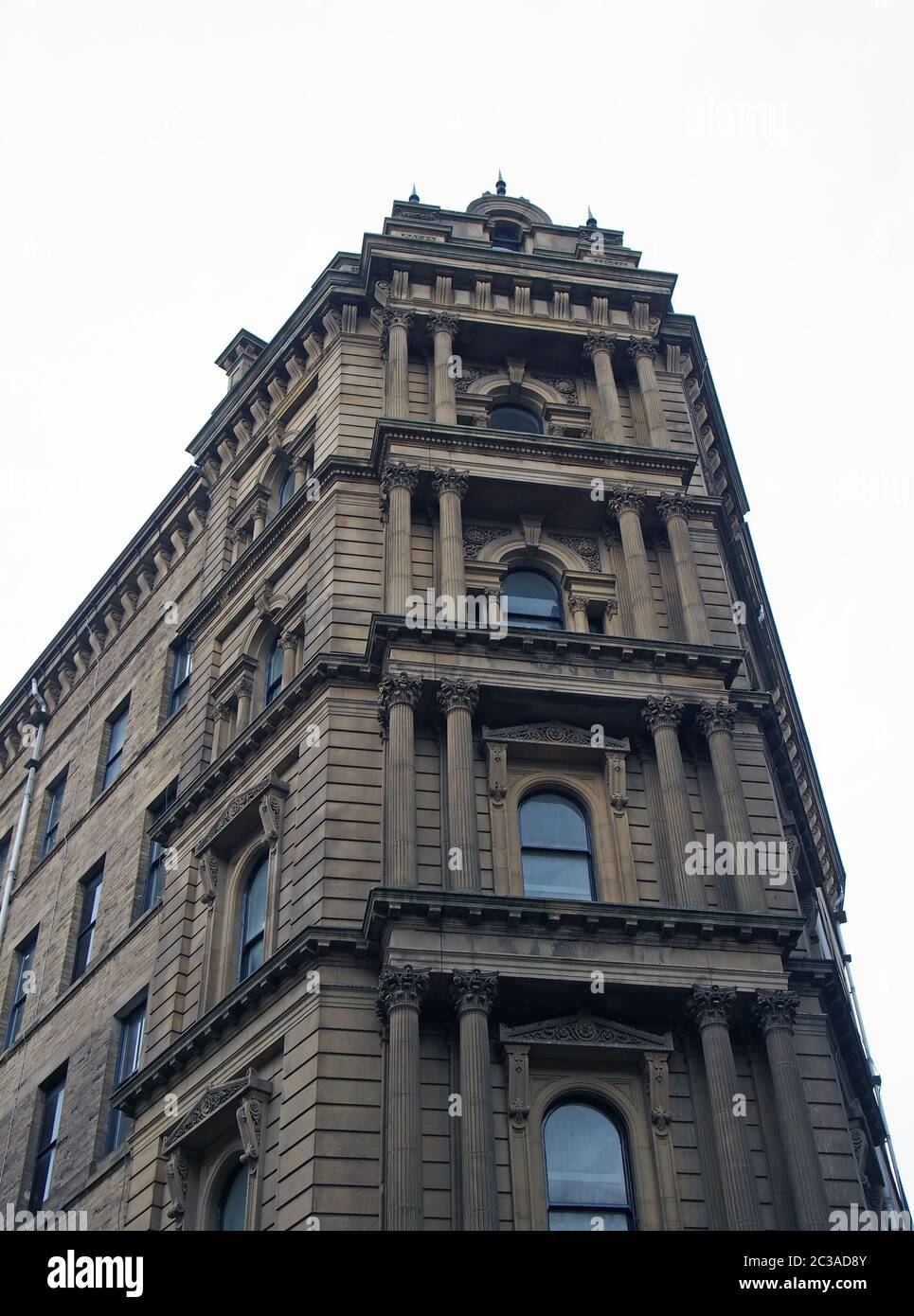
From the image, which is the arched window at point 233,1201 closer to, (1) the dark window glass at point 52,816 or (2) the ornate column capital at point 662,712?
(2) the ornate column capital at point 662,712

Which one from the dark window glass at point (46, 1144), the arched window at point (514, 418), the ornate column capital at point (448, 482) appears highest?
the arched window at point (514, 418)

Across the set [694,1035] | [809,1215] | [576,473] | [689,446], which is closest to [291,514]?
[576,473]

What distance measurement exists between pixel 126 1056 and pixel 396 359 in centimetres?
1475

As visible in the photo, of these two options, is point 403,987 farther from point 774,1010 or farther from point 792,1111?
point 792,1111

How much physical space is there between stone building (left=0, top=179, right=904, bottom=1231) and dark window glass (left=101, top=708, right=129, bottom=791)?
0.51ft

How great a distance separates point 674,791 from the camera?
24.1m

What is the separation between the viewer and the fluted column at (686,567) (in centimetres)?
2677

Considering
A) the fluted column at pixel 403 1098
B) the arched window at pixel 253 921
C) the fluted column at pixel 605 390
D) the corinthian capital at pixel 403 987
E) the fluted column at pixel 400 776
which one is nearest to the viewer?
the fluted column at pixel 403 1098

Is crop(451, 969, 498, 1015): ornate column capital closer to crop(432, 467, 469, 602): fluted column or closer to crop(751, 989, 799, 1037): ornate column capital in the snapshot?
crop(751, 989, 799, 1037): ornate column capital

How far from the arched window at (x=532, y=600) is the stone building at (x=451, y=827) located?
0.26 feet

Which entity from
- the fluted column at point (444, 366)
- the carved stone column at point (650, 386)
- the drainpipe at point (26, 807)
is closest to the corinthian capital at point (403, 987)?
the fluted column at point (444, 366)

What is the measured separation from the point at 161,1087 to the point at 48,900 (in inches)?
534
